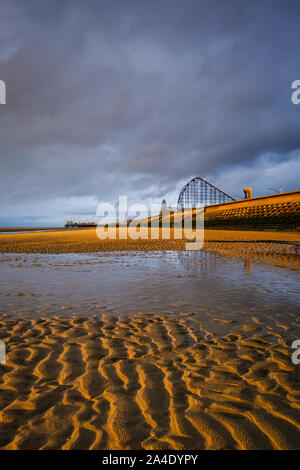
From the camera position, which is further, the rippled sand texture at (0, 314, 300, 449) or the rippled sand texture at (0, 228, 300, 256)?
the rippled sand texture at (0, 228, 300, 256)

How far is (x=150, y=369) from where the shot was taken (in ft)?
10.6

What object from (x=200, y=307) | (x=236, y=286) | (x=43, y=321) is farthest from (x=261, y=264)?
(x=43, y=321)

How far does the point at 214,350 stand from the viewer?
12.2 ft

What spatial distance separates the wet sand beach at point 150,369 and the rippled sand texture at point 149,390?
0.04 feet

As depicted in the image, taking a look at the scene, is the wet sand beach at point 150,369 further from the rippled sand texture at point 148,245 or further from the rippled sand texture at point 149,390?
the rippled sand texture at point 148,245

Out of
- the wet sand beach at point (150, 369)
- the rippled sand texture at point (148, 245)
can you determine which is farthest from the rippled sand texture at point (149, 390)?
the rippled sand texture at point (148, 245)

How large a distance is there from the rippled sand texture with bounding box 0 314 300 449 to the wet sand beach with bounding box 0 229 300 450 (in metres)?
0.01

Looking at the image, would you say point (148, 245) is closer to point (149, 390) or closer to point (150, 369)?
point (150, 369)

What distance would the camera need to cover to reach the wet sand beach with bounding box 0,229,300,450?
7.40 ft

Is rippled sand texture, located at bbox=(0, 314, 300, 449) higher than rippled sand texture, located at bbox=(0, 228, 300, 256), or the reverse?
rippled sand texture, located at bbox=(0, 228, 300, 256)

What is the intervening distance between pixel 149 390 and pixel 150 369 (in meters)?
0.43

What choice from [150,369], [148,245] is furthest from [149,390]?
[148,245]

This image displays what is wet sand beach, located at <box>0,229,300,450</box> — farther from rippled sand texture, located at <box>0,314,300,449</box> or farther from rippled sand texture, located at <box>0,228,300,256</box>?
rippled sand texture, located at <box>0,228,300,256</box>

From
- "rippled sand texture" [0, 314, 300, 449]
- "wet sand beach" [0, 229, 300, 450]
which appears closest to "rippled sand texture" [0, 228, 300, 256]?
"wet sand beach" [0, 229, 300, 450]
